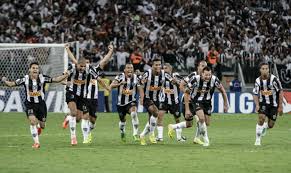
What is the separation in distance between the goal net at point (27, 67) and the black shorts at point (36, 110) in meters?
11.4

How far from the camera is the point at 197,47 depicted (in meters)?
34.4

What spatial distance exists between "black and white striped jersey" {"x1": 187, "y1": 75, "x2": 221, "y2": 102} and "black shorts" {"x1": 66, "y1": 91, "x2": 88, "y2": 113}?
2820 millimetres

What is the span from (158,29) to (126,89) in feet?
51.4

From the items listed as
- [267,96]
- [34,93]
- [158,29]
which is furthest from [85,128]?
[158,29]

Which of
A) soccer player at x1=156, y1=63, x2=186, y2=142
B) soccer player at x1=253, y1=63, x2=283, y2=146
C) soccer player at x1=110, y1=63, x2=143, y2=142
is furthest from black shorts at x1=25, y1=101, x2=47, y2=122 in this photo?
soccer player at x1=253, y1=63, x2=283, y2=146

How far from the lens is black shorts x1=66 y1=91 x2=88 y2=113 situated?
19375mm

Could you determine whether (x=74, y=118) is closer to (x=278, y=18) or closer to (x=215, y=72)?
(x=215, y=72)

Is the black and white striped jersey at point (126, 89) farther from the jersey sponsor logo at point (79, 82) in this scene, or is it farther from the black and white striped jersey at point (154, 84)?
the jersey sponsor logo at point (79, 82)

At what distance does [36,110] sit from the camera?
59.3 feet

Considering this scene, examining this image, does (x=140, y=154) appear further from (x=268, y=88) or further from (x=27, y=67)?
(x=27, y=67)

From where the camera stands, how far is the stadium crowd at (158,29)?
34000 millimetres

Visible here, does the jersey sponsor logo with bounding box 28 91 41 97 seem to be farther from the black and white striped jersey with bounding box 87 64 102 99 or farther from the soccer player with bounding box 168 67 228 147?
the soccer player with bounding box 168 67 228 147

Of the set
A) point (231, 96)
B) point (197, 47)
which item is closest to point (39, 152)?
point (231, 96)

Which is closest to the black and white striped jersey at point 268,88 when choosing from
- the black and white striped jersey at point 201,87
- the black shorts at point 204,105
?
the black and white striped jersey at point 201,87
